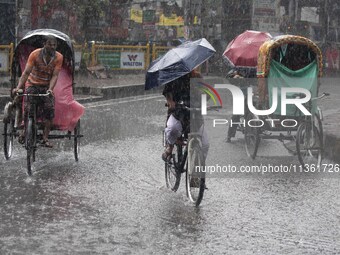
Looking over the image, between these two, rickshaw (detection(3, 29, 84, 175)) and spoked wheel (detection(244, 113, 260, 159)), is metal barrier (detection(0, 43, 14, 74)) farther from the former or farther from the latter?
spoked wheel (detection(244, 113, 260, 159))

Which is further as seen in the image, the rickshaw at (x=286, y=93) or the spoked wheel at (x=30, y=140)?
the rickshaw at (x=286, y=93)

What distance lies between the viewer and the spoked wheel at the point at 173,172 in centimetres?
914

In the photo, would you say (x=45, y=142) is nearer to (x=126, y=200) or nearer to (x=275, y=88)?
(x=126, y=200)

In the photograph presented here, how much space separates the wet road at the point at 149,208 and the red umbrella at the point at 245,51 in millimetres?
1781

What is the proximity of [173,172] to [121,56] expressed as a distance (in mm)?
20583

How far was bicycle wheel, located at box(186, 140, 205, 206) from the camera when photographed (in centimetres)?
845

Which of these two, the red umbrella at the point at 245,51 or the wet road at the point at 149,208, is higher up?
the red umbrella at the point at 245,51

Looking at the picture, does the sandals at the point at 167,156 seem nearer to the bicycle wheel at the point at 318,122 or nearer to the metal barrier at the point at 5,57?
the bicycle wheel at the point at 318,122

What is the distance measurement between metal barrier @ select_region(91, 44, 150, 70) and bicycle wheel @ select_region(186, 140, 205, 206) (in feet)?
67.2

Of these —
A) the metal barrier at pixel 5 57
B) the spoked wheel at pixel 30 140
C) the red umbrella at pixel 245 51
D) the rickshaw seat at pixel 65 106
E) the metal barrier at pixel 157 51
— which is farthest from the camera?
the metal barrier at pixel 157 51

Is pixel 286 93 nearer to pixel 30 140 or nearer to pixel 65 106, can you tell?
pixel 65 106

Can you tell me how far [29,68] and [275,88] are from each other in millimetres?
3704

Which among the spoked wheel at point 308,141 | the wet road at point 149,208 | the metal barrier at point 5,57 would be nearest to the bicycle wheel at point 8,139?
the wet road at point 149,208

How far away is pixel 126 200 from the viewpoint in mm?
8852
